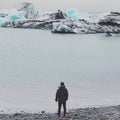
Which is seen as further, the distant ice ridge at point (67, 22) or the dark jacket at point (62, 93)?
the distant ice ridge at point (67, 22)

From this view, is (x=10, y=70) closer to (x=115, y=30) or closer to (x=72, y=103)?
(x=72, y=103)

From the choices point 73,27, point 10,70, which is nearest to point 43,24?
point 73,27

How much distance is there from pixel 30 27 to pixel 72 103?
171602mm

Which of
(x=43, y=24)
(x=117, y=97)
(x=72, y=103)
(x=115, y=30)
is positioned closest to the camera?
(x=72, y=103)

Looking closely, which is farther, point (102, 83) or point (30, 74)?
point (30, 74)

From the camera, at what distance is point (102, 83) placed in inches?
1433

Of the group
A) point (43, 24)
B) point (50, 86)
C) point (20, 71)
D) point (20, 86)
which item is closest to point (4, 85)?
point (20, 86)

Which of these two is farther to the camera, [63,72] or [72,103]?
[63,72]

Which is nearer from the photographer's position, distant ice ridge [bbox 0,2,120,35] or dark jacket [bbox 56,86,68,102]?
dark jacket [bbox 56,86,68,102]

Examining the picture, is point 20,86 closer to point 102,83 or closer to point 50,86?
point 50,86

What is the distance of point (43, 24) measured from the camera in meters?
187

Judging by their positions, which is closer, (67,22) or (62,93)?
(62,93)

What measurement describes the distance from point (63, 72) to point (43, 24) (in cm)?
14214

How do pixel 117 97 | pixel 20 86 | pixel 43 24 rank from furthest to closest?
pixel 43 24
pixel 20 86
pixel 117 97
